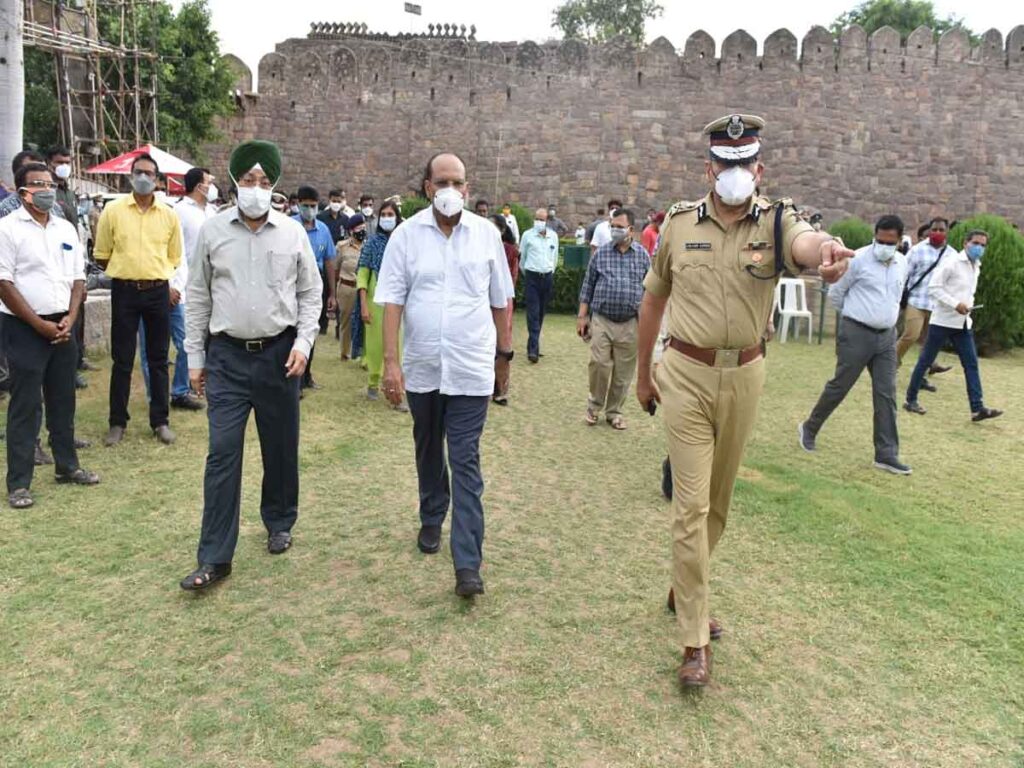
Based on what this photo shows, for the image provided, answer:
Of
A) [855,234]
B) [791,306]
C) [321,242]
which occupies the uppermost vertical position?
[855,234]

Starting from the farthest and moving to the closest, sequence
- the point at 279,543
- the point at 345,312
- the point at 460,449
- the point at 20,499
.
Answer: the point at 345,312 < the point at 20,499 < the point at 279,543 < the point at 460,449

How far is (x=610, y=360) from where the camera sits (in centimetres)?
642

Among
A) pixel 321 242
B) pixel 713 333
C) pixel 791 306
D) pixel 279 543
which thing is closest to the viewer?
pixel 713 333

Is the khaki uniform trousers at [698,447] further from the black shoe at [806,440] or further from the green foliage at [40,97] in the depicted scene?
the green foliage at [40,97]

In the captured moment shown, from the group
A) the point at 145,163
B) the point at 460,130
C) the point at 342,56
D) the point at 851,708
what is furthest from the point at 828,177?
the point at 851,708

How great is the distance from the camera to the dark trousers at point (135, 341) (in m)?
5.15

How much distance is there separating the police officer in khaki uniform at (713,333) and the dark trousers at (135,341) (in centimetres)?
362

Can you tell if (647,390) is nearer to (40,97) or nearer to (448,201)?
(448,201)

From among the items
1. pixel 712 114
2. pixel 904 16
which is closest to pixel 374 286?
pixel 712 114

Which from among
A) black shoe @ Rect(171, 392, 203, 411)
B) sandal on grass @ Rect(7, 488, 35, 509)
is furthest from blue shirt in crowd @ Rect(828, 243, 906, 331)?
sandal on grass @ Rect(7, 488, 35, 509)

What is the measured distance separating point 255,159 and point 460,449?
4.87 ft

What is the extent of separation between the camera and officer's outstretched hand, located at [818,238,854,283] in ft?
7.59

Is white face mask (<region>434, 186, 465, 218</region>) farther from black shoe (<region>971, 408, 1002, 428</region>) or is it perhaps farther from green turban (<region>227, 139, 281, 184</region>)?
black shoe (<region>971, 408, 1002, 428</region>)

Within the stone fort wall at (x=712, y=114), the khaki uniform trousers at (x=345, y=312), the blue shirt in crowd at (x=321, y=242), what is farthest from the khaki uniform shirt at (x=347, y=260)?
the stone fort wall at (x=712, y=114)
